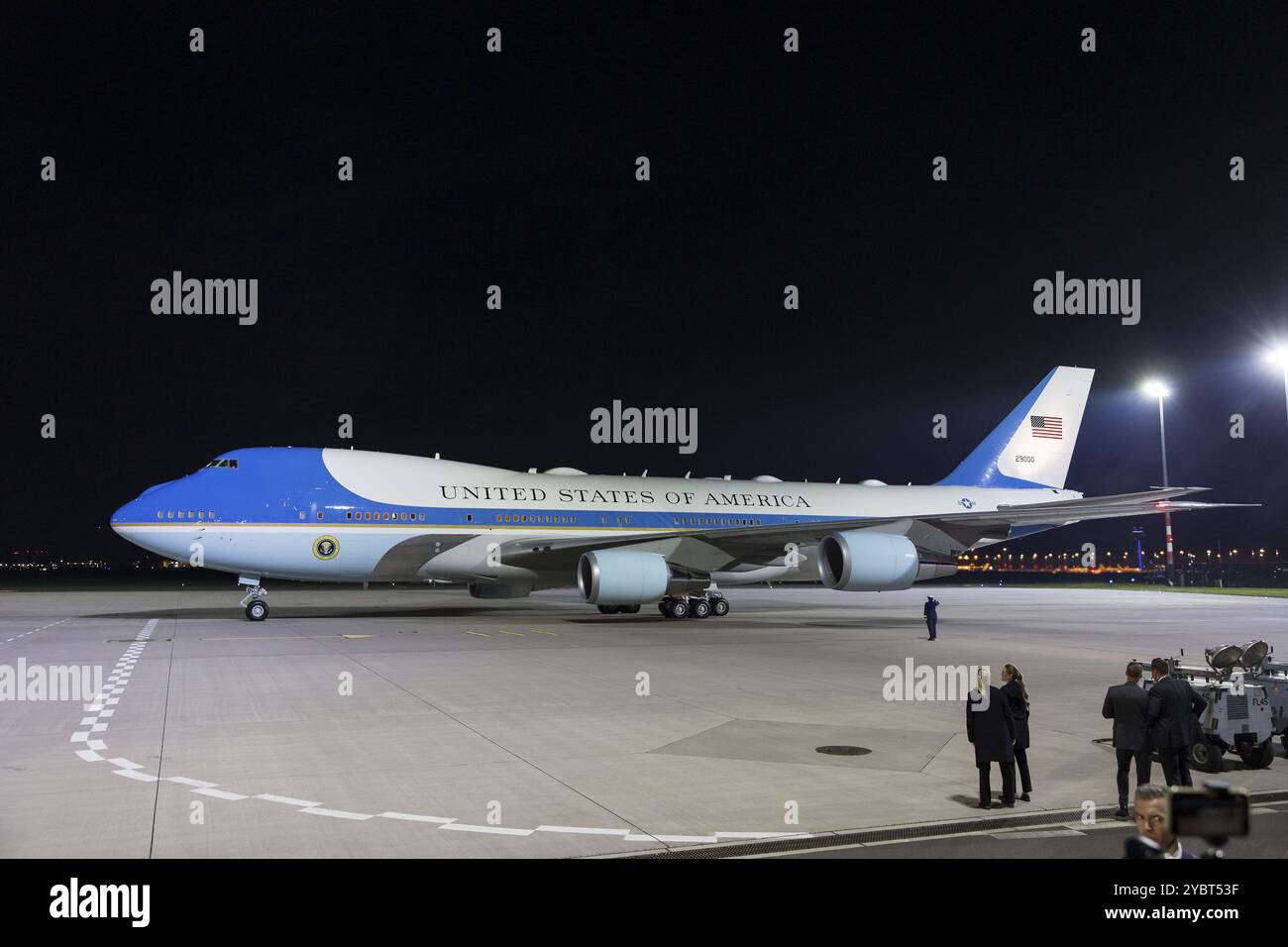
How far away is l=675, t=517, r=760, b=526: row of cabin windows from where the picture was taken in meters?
35.2

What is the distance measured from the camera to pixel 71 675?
1677cm

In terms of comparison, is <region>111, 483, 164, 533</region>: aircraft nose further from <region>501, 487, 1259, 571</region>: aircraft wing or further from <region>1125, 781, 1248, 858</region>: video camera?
<region>1125, 781, 1248, 858</region>: video camera

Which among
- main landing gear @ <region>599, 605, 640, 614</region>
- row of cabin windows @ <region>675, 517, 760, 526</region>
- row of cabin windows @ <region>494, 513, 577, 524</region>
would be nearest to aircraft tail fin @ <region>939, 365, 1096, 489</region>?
row of cabin windows @ <region>675, 517, 760, 526</region>

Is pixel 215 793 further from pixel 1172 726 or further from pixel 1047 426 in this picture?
pixel 1047 426

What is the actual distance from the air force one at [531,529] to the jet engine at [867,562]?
0.14 feet

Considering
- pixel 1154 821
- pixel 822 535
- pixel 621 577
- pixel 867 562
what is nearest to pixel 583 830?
pixel 1154 821

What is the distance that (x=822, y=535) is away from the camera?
3022cm

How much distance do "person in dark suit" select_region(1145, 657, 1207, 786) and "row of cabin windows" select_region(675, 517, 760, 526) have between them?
1057 inches

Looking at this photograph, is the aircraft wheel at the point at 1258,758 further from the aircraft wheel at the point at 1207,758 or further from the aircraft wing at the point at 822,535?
the aircraft wing at the point at 822,535

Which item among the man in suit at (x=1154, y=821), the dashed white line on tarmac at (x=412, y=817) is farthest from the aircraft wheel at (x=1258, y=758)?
the dashed white line on tarmac at (x=412, y=817)

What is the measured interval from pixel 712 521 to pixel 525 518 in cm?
727

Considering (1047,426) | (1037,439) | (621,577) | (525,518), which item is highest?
(1047,426)
